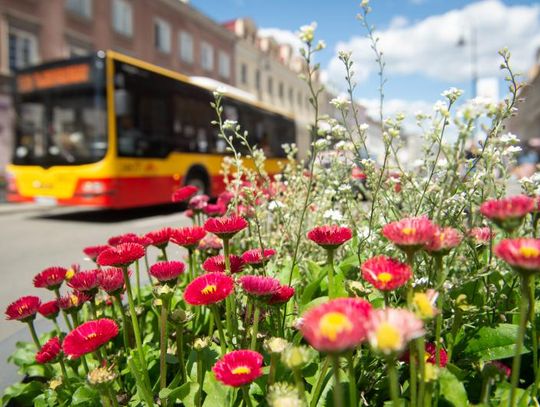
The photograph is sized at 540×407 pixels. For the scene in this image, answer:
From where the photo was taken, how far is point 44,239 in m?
6.45

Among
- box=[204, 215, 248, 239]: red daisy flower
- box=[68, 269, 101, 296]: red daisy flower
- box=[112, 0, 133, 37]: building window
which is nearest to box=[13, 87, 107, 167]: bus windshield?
Answer: box=[68, 269, 101, 296]: red daisy flower

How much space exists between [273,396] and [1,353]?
4.75ft

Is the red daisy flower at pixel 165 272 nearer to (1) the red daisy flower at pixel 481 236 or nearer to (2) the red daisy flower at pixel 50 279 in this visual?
(2) the red daisy flower at pixel 50 279

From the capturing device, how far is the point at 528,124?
54844 mm

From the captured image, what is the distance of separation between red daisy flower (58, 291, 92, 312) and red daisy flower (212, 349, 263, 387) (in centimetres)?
68

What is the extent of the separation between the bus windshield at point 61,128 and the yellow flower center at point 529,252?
7311 mm

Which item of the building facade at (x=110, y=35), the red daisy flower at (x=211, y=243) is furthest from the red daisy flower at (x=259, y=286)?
the building facade at (x=110, y=35)

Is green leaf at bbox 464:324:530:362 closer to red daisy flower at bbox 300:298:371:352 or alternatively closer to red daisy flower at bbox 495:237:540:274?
red daisy flower at bbox 495:237:540:274

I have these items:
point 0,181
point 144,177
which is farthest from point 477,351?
point 0,181

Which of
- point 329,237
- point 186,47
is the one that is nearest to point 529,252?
point 329,237

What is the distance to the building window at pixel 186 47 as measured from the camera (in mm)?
25250

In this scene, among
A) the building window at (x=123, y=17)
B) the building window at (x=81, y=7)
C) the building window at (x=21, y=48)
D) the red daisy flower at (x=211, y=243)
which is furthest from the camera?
the building window at (x=123, y=17)

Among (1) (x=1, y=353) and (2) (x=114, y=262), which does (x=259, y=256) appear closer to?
(2) (x=114, y=262)

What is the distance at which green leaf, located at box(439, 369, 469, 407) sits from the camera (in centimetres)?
89
